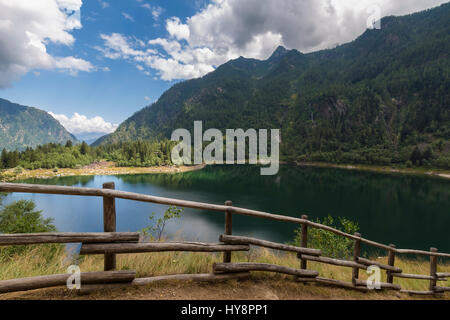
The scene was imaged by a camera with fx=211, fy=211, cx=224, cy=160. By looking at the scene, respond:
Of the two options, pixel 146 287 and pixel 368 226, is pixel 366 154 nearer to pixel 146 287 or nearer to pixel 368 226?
pixel 368 226

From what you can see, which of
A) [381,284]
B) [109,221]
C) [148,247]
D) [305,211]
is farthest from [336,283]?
[305,211]

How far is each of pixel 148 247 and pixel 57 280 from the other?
4.22ft

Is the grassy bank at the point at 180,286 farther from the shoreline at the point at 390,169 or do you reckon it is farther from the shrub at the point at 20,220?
the shoreline at the point at 390,169


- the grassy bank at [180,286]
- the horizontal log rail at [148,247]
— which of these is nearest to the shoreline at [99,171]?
the grassy bank at [180,286]

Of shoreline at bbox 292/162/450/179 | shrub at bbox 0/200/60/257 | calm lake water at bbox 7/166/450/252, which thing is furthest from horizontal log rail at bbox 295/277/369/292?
shoreline at bbox 292/162/450/179

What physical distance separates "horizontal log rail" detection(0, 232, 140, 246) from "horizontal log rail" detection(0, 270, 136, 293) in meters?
0.49

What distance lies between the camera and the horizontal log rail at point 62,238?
2857mm

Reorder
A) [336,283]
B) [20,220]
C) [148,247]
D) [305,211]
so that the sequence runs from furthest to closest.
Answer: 1. [305,211]
2. [20,220]
3. [336,283]
4. [148,247]

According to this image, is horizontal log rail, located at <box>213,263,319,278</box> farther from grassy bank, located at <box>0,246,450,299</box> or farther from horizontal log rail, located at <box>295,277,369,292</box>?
horizontal log rail, located at <box>295,277,369,292</box>

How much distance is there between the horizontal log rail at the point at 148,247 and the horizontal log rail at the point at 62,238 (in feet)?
0.29

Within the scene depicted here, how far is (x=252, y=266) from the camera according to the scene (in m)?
4.32

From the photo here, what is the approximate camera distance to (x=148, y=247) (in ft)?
11.8

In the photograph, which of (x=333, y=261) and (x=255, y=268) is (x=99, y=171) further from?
(x=333, y=261)
